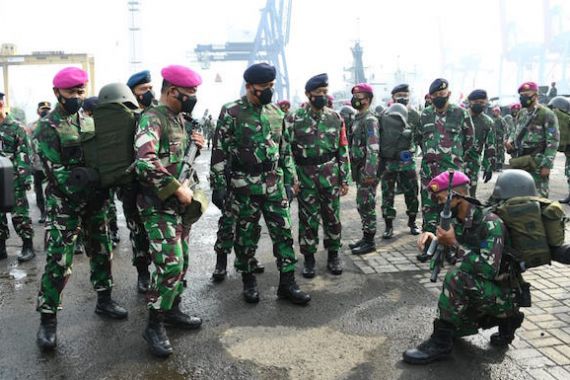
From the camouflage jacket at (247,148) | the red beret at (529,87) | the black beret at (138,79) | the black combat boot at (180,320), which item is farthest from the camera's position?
the red beret at (529,87)

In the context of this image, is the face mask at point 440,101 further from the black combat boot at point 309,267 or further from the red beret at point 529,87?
the black combat boot at point 309,267

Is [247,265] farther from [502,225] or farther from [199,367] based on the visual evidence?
[502,225]

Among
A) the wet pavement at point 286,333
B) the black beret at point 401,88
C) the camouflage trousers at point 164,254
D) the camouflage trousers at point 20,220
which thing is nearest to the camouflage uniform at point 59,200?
the wet pavement at point 286,333

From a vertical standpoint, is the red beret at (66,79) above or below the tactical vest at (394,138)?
above

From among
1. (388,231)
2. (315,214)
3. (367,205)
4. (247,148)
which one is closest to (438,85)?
(367,205)

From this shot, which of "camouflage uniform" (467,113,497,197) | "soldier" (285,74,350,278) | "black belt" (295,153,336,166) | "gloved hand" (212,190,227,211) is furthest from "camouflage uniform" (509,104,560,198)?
"gloved hand" (212,190,227,211)

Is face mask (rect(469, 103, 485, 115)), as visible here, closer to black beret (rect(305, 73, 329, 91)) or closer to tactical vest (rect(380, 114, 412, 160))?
tactical vest (rect(380, 114, 412, 160))

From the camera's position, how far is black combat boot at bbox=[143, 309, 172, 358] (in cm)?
316

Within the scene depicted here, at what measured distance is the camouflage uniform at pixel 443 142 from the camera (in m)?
5.50

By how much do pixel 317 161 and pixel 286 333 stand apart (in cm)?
176

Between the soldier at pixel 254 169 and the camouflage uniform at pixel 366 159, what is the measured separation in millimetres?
1478

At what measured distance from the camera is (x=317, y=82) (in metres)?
4.54

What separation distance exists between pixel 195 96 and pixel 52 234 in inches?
54.7

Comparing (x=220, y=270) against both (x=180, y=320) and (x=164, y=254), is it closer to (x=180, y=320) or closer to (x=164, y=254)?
(x=180, y=320)
